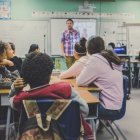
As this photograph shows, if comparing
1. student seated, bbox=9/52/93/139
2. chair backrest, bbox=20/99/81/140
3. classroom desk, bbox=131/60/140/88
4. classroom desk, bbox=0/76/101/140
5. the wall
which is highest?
the wall

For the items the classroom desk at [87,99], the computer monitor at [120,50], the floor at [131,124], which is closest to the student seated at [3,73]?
the classroom desk at [87,99]

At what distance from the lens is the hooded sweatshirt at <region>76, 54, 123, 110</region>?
3.26 m

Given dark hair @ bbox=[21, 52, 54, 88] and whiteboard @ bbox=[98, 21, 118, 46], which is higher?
whiteboard @ bbox=[98, 21, 118, 46]

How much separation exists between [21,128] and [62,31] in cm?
735

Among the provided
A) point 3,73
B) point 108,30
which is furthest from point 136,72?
point 3,73

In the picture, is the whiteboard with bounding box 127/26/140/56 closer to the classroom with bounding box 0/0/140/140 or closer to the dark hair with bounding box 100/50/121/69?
the classroom with bounding box 0/0/140/140

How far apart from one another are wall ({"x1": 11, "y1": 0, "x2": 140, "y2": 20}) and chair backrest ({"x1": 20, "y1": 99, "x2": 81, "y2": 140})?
736 cm

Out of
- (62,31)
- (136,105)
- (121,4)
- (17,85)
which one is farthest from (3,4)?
(17,85)

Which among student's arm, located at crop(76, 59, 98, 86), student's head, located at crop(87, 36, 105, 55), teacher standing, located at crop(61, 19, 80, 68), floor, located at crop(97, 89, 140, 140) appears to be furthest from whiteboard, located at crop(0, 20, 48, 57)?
student's arm, located at crop(76, 59, 98, 86)

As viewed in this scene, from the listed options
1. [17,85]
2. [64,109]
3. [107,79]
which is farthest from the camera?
[107,79]

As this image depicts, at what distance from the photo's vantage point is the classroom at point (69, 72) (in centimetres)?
176

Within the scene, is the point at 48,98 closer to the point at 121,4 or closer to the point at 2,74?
the point at 2,74

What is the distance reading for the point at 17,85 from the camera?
2.12m

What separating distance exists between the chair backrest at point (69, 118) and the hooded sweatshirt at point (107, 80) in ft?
4.82
